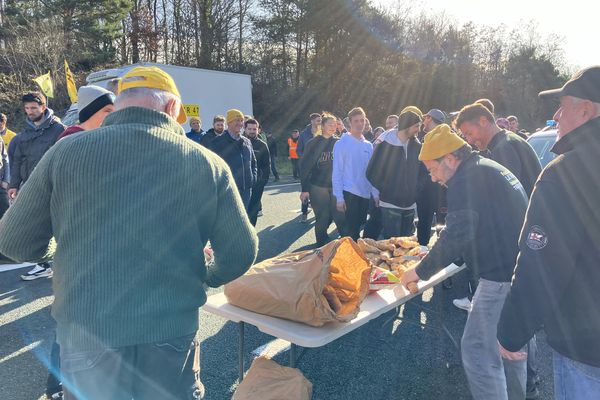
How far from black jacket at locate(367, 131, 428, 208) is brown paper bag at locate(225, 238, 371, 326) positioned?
201cm

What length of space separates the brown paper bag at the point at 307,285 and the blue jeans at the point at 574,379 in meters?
1.09

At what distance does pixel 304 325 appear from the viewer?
8.15 feet

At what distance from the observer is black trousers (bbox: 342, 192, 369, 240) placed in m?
5.31

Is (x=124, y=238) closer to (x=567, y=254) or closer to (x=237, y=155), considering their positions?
(x=567, y=254)

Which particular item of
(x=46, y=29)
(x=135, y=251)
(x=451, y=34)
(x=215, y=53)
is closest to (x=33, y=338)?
(x=135, y=251)

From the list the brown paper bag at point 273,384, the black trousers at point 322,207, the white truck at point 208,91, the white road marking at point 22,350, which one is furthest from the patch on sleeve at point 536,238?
the white truck at point 208,91

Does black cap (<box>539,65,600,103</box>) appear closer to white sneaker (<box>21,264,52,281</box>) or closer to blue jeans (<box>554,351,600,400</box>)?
blue jeans (<box>554,351,600,400</box>)

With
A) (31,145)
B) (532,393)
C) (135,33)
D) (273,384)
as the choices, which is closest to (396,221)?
(532,393)

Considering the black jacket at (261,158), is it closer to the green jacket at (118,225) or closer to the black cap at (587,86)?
the green jacket at (118,225)

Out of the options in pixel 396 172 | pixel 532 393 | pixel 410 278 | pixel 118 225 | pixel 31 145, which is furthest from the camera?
pixel 31 145

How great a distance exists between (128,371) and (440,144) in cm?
198

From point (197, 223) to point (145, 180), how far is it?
0.26 metres

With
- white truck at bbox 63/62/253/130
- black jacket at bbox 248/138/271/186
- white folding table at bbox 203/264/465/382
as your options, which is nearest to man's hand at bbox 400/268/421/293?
Answer: white folding table at bbox 203/264/465/382

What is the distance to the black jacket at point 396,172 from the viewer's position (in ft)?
15.2
